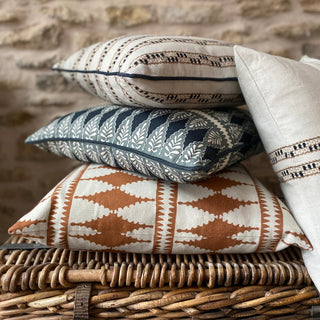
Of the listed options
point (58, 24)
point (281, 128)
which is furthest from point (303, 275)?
point (58, 24)

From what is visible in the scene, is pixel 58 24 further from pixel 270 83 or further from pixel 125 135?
pixel 270 83

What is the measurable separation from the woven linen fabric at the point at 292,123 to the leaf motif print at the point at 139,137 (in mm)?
249

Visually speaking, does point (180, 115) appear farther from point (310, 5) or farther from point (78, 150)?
point (310, 5)

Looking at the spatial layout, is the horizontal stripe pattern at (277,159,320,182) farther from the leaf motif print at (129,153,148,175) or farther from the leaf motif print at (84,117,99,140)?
the leaf motif print at (84,117,99,140)

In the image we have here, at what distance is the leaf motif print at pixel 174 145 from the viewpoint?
66cm

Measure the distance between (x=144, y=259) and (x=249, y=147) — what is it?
0.37 m

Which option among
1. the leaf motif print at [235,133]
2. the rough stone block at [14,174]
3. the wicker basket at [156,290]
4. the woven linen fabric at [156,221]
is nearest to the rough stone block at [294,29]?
the leaf motif print at [235,133]

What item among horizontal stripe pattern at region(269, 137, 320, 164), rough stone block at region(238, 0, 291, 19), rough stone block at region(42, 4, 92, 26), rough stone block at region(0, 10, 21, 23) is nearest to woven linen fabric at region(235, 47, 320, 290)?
horizontal stripe pattern at region(269, 137, 320, 164)

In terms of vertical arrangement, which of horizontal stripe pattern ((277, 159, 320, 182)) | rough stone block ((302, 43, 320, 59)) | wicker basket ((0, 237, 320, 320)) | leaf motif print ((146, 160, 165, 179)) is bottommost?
wicker basket ((0, 237, 320, 320))

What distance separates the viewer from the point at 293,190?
0.71 meters

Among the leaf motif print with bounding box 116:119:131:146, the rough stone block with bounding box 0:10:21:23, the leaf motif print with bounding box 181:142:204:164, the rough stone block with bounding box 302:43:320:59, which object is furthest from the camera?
the rough stone block with bounding box 302:43:320:59

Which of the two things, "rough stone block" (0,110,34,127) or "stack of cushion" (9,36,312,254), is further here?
"rough stone block" (0,110,34,127)

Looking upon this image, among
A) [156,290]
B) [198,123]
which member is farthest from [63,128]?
[156,290]

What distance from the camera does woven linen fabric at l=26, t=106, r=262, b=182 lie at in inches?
25.9
